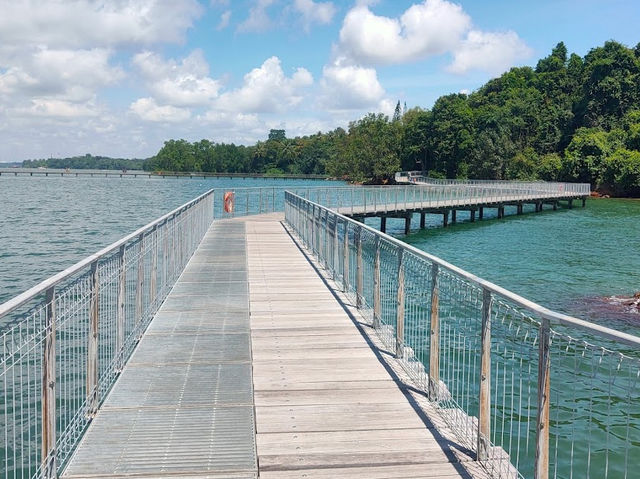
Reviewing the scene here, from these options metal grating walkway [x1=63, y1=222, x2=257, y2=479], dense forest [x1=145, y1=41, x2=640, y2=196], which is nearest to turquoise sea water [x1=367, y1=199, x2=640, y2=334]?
metal grating walkway [x1=63, y1=222, x2=257, y2=479]

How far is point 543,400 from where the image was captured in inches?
A: 142

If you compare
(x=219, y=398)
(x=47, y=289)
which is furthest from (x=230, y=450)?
(x=47, y=289)

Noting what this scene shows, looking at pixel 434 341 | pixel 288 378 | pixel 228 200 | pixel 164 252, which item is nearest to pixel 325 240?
pixel 164 252

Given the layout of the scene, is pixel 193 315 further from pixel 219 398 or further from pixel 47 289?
pixel 47 289

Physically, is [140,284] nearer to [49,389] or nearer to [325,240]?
[49,389]

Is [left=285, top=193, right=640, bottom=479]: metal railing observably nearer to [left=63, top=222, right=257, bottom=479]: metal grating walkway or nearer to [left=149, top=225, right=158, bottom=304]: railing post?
[left=63, top=222, right=257, bottom=479]: metal grating walkway

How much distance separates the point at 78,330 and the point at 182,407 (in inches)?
54.5

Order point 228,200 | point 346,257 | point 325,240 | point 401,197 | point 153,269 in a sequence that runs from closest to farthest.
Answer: point 153,269
point 346,257
point 325,240
point 228,200
point 401,197

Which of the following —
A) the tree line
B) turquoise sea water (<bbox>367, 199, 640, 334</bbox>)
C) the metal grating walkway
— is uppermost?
the tree line

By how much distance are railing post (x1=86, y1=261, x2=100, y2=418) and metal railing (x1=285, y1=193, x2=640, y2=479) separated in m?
2.81

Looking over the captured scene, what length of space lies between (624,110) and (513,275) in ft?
257

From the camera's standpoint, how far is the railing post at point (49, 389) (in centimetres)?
410

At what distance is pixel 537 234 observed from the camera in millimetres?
40344

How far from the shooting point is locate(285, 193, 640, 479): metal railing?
3656 millimetres
